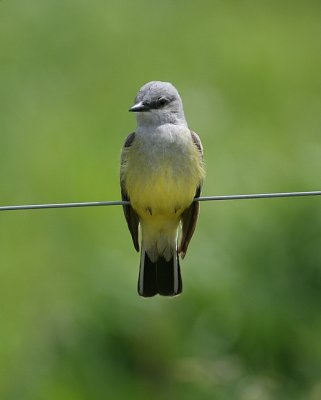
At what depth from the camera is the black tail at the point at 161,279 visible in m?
9.62

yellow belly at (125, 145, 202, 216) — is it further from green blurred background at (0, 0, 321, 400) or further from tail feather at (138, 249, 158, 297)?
green blurred background at (0, 0, 321, 400)

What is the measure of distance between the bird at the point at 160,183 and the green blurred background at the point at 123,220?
989 mm

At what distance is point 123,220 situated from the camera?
1342 centimetres

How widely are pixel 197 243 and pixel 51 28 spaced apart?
582 cm

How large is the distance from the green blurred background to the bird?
0.99 meters

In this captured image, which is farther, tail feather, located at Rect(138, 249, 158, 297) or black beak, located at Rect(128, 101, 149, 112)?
tail feather, located at Rect(138, 249, 158, 297)

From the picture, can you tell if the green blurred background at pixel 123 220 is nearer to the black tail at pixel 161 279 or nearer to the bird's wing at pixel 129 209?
the black tail at pixel 161 279

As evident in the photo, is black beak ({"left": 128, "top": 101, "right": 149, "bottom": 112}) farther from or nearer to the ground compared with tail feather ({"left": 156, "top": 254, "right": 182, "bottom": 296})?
farther from the ground

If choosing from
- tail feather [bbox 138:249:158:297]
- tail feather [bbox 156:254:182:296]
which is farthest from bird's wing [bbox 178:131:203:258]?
tail feather [bbox 138:249:158:297]

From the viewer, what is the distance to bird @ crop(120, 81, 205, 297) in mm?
9258

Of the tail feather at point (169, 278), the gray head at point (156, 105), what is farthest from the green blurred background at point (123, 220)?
the gray head at point (156, 105)

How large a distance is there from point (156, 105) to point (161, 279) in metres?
1.13

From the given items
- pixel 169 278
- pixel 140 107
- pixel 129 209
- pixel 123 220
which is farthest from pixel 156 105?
pixel 123 220

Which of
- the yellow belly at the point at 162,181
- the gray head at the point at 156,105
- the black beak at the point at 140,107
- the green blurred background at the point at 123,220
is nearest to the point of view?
the yellow belly at the point at 162,181
